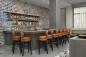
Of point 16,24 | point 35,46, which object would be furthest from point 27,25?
point 35,46

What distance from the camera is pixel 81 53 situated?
10.3 ft

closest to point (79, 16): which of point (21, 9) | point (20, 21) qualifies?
point (21, 9)

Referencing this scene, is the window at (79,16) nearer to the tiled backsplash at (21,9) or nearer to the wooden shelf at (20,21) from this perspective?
the tiled backsplash at (21,9)

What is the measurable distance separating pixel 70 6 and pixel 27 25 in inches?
255

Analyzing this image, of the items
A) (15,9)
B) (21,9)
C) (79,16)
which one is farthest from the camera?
(79,16)

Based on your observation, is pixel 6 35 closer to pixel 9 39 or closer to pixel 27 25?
pixel 9 39

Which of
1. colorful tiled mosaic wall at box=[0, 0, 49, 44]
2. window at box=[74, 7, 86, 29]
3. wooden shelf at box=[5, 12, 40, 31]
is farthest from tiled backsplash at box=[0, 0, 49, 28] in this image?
window at box=[74, 7, 86, 29]

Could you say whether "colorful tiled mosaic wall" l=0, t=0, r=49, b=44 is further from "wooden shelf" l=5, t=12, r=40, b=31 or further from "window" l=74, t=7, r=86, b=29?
"window" l=74, t=7, r=86, b=29

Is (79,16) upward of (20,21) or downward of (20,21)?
upward

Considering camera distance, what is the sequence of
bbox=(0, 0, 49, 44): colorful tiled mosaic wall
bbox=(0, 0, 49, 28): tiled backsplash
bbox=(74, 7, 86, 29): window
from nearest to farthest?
bbox=(0, 0, 49, 44): colorful tiled mosaic wall < bbox=(0, 0, 49, 28): tiled backsplash < bbox=(74, 7, 86, 29): window

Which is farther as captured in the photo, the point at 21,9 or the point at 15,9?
the point at 21,9

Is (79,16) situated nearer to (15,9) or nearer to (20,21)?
(20,21)

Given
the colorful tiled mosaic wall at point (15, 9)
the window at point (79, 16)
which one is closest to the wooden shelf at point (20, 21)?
the colorful tiled mosaic wall at point (15, 9)

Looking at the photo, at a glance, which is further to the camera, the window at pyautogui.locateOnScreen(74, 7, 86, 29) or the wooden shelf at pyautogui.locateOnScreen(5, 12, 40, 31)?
the window at pyautogui.locateOnScreen(74, 7, 86, 29)
